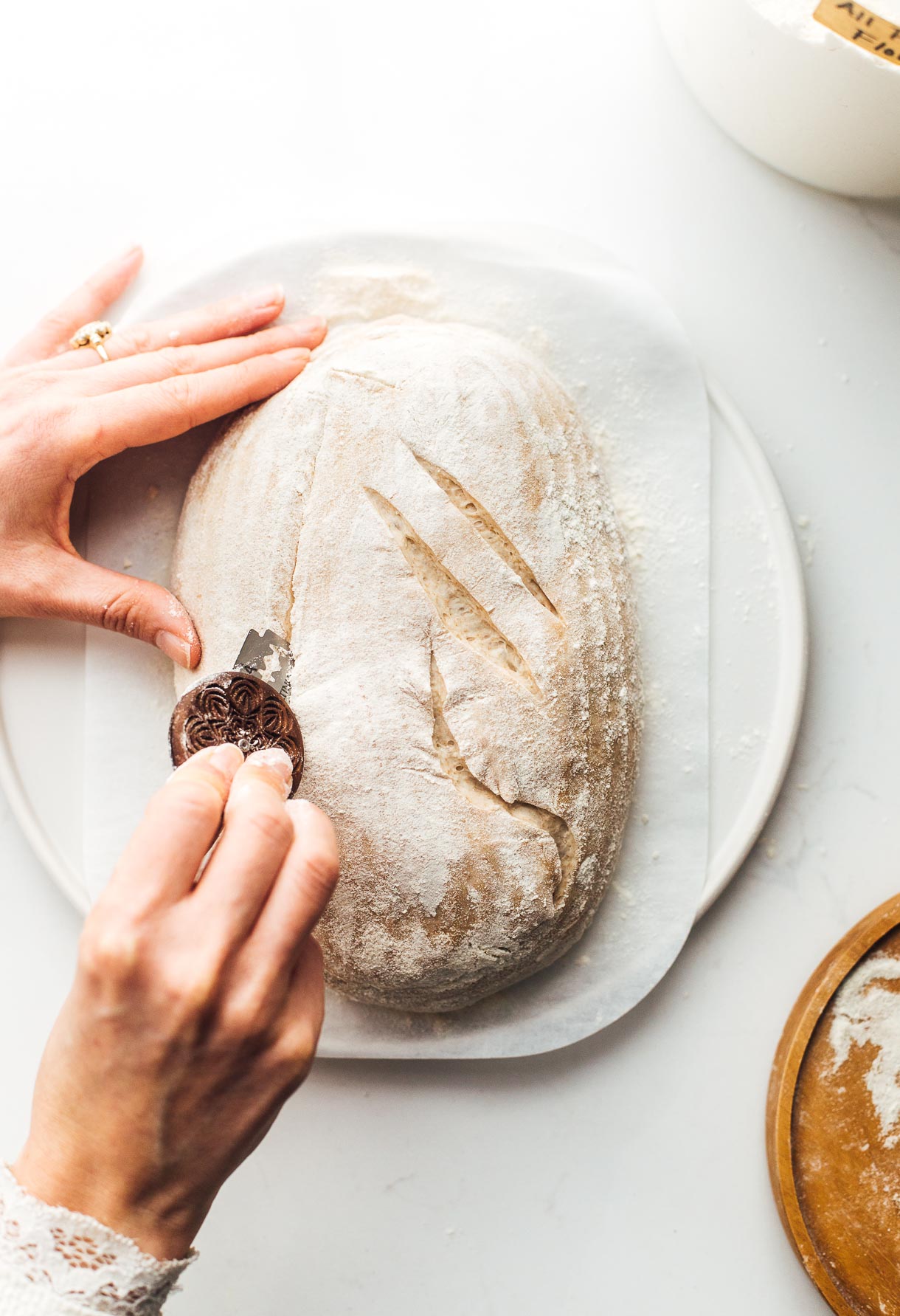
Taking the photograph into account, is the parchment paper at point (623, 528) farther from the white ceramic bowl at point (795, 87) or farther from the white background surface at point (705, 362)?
the white ceramic bowl at point (795, 87)

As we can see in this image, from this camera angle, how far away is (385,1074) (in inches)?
52.6

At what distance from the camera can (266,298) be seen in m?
1.26

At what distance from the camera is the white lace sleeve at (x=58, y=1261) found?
86cm

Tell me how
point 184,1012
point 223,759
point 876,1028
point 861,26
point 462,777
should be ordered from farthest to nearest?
1. point 876,1028
2. point 462,777
3. point 861,26
4. point 223,759
5. point 184,1012

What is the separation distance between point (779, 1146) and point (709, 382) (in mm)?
1041

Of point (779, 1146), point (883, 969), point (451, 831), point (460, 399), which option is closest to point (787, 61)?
point (460, 399)

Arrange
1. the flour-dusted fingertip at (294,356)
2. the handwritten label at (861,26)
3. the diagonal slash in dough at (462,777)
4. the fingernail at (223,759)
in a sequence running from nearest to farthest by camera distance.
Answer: the fingernail at (223,759)
the handwritten label at (861,26)
the diagonal slash in dough at (462,777)
the flour-dusted fingertip at (294,356)

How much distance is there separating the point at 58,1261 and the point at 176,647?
659 millimetres

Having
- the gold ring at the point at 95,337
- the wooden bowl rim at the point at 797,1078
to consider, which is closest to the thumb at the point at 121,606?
the gold ring at the point at 95,337

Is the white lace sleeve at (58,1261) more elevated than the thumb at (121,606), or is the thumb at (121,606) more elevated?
the thumb at (121,606)

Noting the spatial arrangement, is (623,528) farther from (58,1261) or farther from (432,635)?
(58,1261)

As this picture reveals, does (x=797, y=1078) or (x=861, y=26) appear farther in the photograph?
(x=797, y=1078)

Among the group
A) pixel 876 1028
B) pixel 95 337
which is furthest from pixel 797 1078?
pixel 95 337

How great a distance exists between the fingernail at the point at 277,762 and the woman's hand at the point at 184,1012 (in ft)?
0.17
